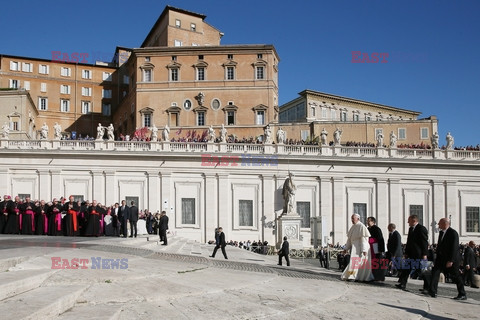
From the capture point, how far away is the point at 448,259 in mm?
12492

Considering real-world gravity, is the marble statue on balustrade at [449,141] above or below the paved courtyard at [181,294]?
above

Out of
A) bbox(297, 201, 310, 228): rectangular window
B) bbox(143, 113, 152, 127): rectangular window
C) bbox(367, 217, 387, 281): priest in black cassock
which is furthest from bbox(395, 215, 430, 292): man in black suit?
bbox(143, 113, 152, 127): rectangular window

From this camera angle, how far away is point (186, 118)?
58844 mm

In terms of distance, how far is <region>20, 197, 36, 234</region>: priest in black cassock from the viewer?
26031 millimetres

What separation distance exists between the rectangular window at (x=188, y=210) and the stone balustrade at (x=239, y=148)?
404cm

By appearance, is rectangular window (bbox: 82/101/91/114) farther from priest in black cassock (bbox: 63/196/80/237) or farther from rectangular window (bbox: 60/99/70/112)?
priest in black cassock (bbox: 63/196/80/237)

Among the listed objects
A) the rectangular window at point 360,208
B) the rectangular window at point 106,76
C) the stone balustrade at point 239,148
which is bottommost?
the rectangular window at point 360,208

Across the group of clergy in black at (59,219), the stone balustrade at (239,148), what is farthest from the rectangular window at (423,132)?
the group of clergy in black at (59,219)

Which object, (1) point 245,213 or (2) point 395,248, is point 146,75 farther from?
(2) point 395,248

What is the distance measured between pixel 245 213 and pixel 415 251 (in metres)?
29.3

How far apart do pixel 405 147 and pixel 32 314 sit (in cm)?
4413

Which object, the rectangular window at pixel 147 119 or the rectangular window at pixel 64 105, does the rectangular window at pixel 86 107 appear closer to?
the rectangular window at pixel 64 105

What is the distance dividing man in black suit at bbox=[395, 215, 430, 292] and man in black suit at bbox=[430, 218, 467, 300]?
525mm

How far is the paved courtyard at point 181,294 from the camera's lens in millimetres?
8789
